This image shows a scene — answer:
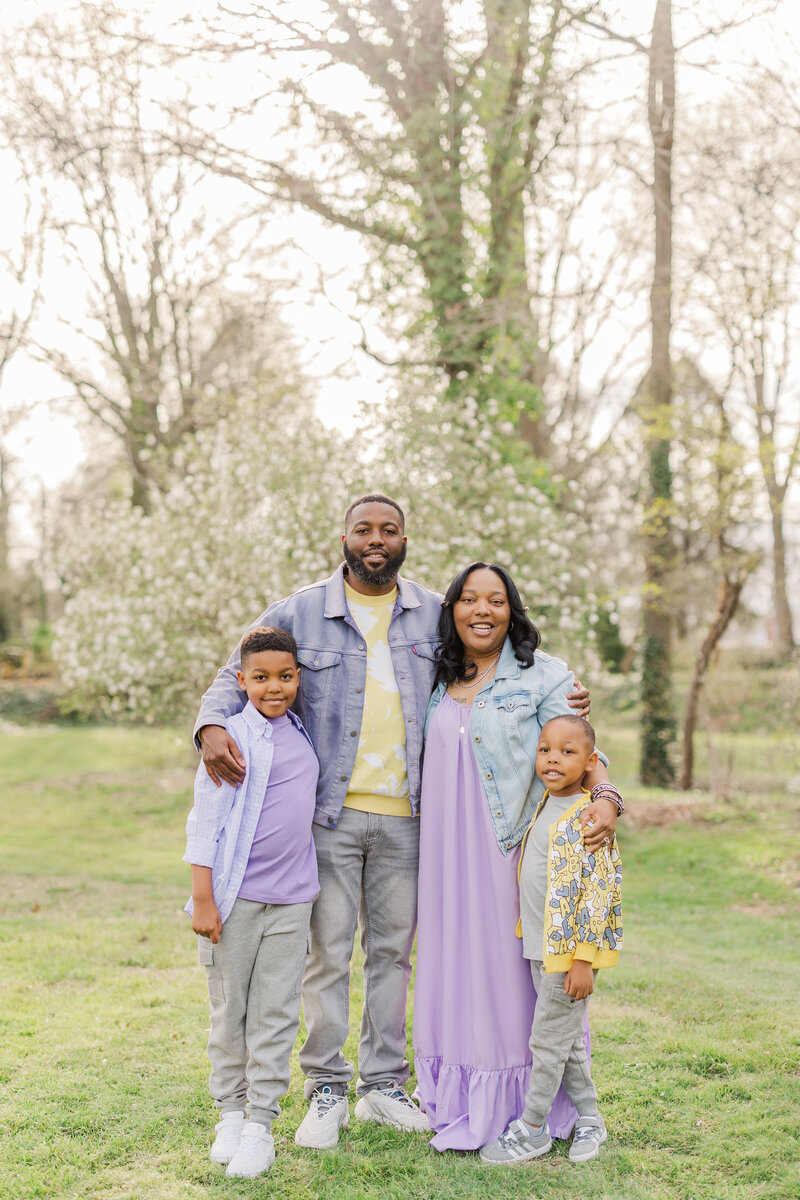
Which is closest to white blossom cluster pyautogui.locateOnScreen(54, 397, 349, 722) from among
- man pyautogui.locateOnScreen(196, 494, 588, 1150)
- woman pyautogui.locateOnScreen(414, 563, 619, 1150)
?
man pyautogui.locateOnScreen(196, 494, 588, 1150)

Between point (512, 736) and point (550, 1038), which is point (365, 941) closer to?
point (550, 1038)

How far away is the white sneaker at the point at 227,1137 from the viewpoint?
3340 millimetres

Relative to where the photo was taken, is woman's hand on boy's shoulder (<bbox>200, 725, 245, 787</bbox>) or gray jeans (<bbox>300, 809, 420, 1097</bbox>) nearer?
woman's hand on boy's shoulder (<bbox>200, 725, 245, 787</bbox>)

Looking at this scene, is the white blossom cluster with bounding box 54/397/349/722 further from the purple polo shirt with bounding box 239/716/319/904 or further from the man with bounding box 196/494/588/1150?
the purple polo shirt with bounding box 239/716/319/904

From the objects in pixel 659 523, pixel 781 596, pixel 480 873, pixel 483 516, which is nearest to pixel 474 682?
pixel 480 873

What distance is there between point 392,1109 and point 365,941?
0.56m

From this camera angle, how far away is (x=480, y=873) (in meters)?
3.53

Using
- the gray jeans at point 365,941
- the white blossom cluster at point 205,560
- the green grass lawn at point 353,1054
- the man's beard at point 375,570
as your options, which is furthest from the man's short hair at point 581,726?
the white blossom cluster at point 205,560

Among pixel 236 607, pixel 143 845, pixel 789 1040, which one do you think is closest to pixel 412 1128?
pixel 789 1040

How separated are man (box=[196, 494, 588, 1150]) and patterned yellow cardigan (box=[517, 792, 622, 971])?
54cm

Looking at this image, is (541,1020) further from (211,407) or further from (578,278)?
(578,278)

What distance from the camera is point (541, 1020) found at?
3.36m

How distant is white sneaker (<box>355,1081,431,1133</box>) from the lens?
3.62 metres

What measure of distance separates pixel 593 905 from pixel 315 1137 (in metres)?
1.21
